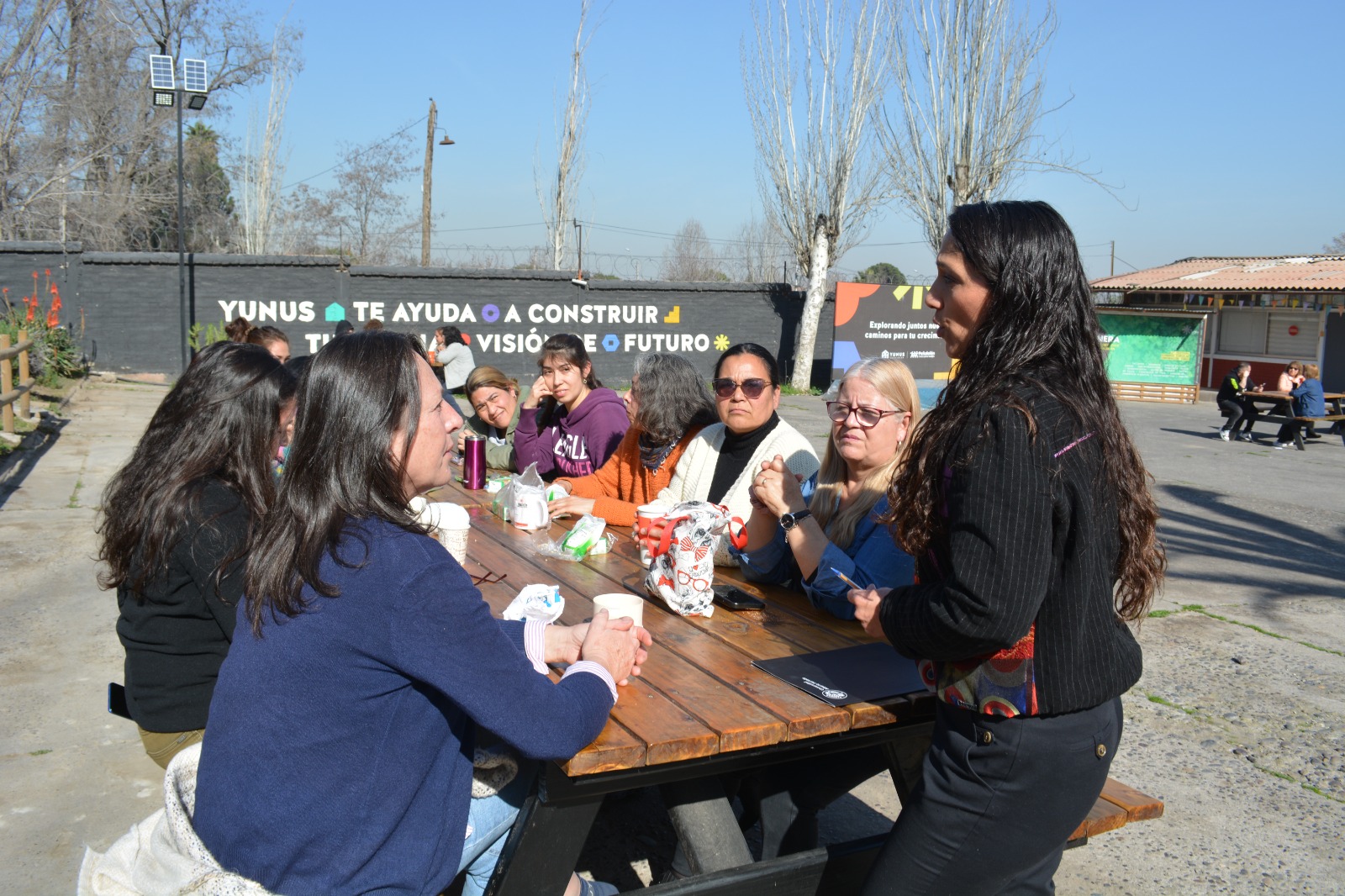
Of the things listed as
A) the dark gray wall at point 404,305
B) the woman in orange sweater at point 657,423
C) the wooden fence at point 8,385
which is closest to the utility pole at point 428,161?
the dark gray wall at point 404,305

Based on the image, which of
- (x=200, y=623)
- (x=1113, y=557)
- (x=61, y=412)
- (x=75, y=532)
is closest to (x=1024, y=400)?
(x=1113, y=557)

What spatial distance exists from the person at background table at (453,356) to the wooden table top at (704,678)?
9.84 meters

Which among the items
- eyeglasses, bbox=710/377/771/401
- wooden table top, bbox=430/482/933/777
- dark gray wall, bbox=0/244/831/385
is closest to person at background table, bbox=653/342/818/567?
eyeglasses, bbox=710/377/771/401

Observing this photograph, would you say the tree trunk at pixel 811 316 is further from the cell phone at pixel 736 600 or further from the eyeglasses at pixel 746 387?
the cell phone at pixel 736 600

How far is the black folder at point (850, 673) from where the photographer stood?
2.12 metres

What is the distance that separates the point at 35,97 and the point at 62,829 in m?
23.7

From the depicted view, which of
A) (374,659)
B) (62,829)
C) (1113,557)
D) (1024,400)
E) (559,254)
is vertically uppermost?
(559,254)

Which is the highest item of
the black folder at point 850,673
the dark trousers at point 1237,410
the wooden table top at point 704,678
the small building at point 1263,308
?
the small building at point 1263,308

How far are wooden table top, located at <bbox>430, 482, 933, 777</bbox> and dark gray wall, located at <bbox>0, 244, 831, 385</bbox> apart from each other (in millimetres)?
15707

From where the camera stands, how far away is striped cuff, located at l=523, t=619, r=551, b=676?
2.23 metres

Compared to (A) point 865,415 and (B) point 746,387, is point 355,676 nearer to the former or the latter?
(A) point 865,415

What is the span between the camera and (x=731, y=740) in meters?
1.92

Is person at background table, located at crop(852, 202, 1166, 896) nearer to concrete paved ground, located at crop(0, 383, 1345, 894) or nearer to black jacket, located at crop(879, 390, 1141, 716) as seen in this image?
black jacket, located at crop(879, 390, 1141, 716)

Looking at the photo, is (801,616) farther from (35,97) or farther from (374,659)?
(35,97)
